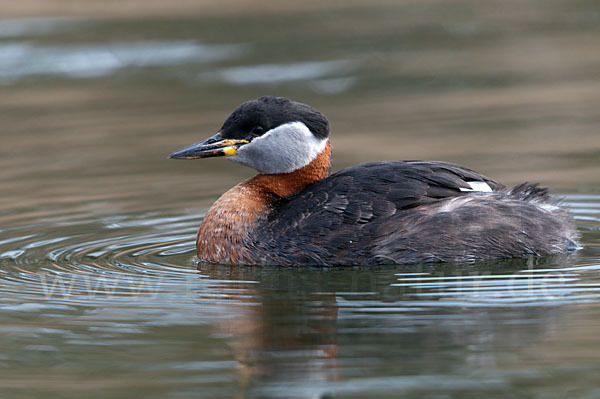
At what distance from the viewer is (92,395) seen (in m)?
5.12

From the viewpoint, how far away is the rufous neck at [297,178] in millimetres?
7953

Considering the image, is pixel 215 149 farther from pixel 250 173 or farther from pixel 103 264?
pixel 250 173

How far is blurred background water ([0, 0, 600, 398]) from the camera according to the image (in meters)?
5.39

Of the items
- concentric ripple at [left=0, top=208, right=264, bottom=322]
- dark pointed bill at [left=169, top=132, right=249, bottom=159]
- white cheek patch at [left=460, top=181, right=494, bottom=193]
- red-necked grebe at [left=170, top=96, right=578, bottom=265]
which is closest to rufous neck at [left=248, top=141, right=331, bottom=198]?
red-necked grebe at [left=170, top=96, right=578, bottom=265]

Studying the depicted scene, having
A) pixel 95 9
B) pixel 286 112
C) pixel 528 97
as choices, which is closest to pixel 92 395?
pixel 286 112

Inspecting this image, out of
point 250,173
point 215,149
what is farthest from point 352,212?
point 250,173

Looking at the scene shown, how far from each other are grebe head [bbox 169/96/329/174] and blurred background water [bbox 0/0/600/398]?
0.83 meters

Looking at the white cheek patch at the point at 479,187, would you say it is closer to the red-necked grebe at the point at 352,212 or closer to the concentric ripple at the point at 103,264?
the red-necked grebe at the point at 352,212

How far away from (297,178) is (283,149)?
0.92 feet

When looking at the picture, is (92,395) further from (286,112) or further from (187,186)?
(187,186)

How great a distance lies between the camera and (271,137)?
25.6ft

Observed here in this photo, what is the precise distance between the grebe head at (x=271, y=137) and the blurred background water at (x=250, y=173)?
0.83 metres

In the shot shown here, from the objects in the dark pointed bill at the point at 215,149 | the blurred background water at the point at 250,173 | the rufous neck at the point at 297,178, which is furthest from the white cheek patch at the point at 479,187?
the dark pointed bill at the point at 215,149

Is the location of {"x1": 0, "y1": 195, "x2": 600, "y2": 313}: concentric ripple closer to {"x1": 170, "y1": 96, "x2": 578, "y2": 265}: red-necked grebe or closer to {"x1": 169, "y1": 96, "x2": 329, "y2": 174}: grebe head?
{"x1": 170, "y1": 96, "x2": 578, "y2": 265}: red-necked grebe
